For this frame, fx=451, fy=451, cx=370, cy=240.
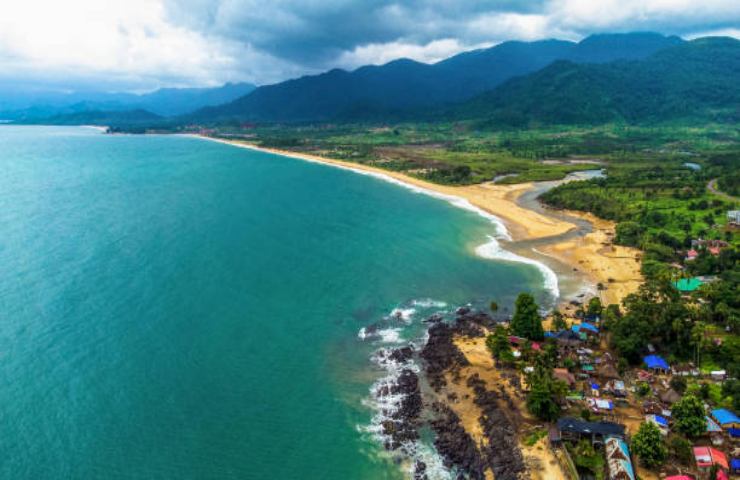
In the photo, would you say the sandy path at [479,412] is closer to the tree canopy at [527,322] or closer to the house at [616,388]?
the tree canopy at [527,322]

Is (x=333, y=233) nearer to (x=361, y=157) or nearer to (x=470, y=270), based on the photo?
(x=470, y=270)

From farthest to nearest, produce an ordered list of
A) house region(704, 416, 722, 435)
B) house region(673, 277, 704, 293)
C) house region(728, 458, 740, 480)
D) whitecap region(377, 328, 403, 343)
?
house region(673, 277, 704, 293) → whitecap region(377, 328, 403, 343) → house region(704, 416, 722, 435) → house region(728, 458, 740, 480)

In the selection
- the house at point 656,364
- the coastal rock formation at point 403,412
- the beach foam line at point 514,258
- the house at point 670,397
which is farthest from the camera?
the beach foam line at point 514,258

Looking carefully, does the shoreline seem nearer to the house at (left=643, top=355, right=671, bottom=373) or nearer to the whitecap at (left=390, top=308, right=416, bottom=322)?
the house at (left=643, top=355, right=671, bottom=373)

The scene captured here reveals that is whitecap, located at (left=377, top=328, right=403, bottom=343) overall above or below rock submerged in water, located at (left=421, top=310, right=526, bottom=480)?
above

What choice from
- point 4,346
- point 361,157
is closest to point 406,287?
point 4,346

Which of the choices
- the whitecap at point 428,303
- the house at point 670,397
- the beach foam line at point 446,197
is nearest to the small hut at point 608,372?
the house at point 670,397

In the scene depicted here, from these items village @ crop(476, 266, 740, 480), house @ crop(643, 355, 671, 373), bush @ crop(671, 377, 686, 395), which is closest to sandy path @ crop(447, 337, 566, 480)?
village @ crop(476, 266, 740, 480)
